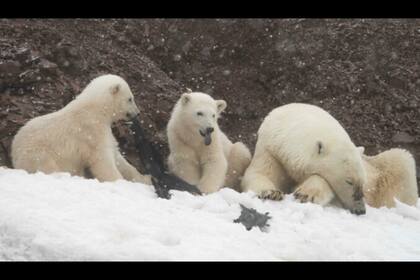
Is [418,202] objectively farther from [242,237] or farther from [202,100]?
[242,237]

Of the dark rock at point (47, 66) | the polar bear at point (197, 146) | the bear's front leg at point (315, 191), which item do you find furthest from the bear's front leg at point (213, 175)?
Answer: the dark rock at point (47, 66)

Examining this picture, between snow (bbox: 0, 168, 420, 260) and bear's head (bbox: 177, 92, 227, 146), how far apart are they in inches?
40.2

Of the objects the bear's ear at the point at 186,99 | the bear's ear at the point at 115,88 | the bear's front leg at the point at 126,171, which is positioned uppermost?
the bear's ear at the point at 186,99

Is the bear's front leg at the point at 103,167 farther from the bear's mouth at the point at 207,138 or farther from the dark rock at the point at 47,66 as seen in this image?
the dark rock at the point at 47,66

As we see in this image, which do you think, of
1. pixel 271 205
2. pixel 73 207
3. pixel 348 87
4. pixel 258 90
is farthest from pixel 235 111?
pixel 73 207

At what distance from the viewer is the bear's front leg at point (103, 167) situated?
761 cm

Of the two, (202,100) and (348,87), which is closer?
(202,100)

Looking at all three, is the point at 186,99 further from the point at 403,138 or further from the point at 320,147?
the point at 403,138

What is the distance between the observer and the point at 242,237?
5.98 metres

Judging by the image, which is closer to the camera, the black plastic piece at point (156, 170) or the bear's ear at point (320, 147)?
the black plastic piece at point (156, 170)

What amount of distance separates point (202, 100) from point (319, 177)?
1.73 metres

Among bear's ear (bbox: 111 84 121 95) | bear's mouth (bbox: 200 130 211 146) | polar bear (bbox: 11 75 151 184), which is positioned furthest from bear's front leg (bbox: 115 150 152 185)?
bear's mouth (bbox: 200 130 211 146)

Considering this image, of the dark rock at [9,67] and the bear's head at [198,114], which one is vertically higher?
the bear's head at [198,114]

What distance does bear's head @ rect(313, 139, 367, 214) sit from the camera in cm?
773
